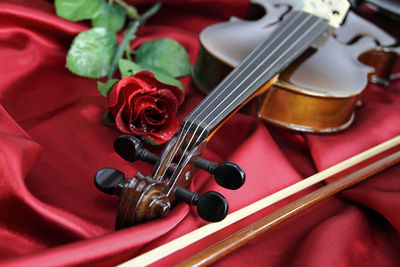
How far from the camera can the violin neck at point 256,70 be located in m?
0.67

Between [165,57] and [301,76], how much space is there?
1.11ft

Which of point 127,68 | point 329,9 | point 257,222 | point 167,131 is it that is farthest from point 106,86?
point 329,9

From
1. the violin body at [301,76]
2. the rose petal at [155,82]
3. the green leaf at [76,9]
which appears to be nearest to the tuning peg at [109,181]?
the rose petal at [155,82]

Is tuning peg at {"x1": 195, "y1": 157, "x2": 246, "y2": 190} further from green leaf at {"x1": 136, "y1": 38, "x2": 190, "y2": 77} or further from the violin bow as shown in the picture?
green leaf at {"x1": 136, "y1": 38, "x2": 190, "y2": 77}

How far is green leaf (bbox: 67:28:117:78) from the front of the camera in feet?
3.12

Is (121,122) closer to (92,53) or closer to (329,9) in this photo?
(92,53)

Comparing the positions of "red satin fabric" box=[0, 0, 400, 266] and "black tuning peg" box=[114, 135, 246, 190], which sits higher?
"black tuning peg" box=[114, 135, 246, 190]

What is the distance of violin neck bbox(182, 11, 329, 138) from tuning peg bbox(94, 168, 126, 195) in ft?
0.46

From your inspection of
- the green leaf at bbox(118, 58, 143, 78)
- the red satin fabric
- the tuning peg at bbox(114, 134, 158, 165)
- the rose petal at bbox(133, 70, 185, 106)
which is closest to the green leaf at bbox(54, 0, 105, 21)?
the red satin fabric

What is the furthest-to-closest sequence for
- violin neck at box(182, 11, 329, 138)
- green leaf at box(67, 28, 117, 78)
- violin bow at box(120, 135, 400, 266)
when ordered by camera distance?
1. green leaf at box(67, 28, 117, 78)
2. violin neck at box(182, 11, 329, 138)
3. violin bow at box(120, 135, 400, 266)

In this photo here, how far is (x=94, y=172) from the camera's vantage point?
2.42ft

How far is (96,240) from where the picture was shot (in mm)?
550

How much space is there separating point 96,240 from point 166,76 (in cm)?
46

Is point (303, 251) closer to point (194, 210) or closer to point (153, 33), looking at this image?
point (194, 210)
